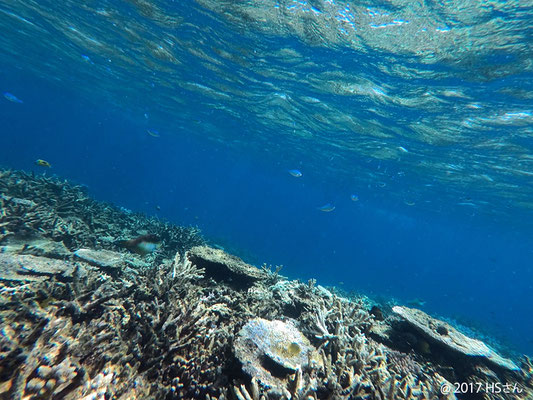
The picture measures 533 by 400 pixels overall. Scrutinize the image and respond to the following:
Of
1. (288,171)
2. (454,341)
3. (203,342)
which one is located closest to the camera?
(203,342)

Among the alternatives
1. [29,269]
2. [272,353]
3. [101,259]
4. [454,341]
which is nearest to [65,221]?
[101,259]

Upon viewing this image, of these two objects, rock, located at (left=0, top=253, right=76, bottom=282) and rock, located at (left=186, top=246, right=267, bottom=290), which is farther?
rock, located at (left=186, top=246, right=267, bottom=290)

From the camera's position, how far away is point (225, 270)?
6.19 metres

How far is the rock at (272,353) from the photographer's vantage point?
3.35 metres

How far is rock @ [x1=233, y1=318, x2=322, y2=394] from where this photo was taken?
132 inches

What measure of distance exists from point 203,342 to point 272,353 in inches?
40.7

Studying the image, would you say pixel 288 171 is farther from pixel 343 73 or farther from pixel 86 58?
pixel 86 58

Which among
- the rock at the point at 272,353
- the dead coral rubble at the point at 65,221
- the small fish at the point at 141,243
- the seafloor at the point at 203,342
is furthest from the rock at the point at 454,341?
the dead coral rubble at the point at 65,221

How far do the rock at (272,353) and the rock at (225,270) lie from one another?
1801mm

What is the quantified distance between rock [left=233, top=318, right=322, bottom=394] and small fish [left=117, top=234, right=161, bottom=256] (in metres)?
3.18

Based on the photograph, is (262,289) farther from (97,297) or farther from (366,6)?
(366,6)

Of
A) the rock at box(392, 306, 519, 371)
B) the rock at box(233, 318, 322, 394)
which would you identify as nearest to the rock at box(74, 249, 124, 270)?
the rock at box(233, 318, 322, 394)

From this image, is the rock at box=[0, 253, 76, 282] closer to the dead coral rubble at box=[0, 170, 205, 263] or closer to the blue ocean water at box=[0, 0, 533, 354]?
the dead coral rubble at box=[0, 170, 205, 263]

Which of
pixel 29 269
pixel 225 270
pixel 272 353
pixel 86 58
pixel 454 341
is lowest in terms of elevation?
pixel 29 269
